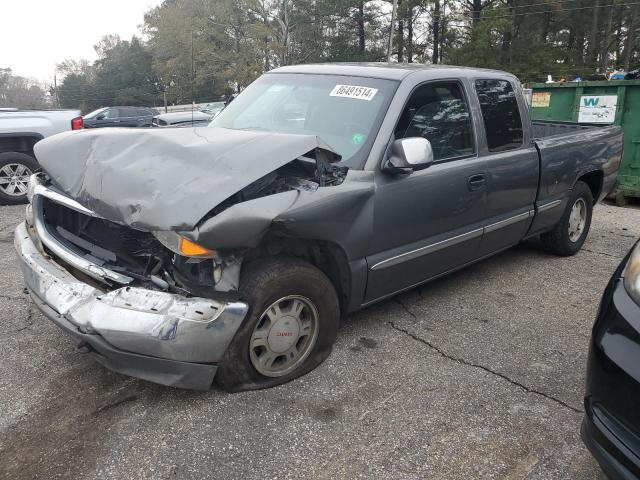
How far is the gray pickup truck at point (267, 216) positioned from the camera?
7.82 ft

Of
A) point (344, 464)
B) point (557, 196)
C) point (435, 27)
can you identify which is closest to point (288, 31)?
point (435, 27)

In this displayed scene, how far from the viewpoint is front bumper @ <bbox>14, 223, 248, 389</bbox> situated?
2.34m

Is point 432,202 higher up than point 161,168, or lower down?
lower down

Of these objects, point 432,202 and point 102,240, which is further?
point 432,202

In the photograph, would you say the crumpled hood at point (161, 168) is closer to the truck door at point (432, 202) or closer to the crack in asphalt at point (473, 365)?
the truck door at point (432, 202)

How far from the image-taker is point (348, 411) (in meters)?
2.65

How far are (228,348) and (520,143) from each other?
2.99m

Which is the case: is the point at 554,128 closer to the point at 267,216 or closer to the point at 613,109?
the point at 613,109

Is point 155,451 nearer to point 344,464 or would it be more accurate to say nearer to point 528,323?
point 344,464

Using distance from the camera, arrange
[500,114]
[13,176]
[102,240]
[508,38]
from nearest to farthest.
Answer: [102,240], [500,114], [13,176], [508,38]

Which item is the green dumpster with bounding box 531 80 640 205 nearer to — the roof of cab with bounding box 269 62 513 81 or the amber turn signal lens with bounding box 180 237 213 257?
the roof of cab with bounding box 269 62 513 81

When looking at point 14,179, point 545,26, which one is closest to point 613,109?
point 14,179

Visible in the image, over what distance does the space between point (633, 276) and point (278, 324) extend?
163 cm

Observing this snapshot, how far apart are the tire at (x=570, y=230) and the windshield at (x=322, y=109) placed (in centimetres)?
271
